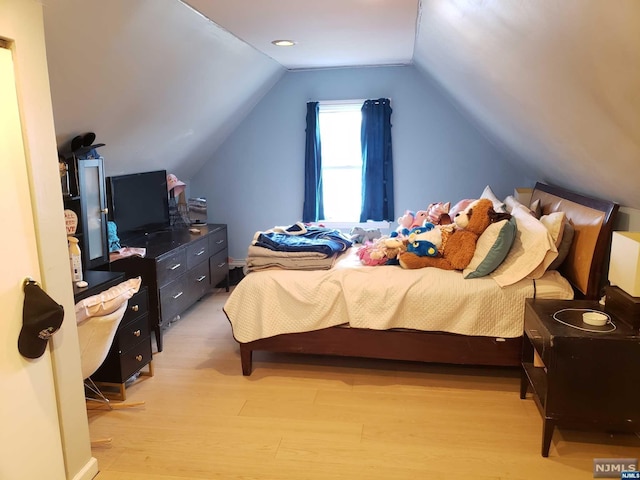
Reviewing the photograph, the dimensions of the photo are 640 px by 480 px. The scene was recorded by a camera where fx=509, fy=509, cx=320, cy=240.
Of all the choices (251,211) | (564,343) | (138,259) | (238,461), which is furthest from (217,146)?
(564,343)

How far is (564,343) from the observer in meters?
2.23

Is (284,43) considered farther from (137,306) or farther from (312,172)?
(137,306)

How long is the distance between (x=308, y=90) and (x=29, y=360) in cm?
398

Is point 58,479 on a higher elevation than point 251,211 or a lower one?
lower

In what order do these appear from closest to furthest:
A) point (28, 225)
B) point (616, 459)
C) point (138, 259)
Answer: point (28, 225), point (616, 459), point (138, 259)

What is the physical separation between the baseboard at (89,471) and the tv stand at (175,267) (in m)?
1.21

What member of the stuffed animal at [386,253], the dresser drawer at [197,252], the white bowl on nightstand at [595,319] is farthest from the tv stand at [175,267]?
the white bowl on nightstand at [595,319]

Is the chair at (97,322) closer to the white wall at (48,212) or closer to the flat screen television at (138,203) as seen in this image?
the white wall at (48,212)

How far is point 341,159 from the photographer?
5.44 metres

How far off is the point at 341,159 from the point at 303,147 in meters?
0.43

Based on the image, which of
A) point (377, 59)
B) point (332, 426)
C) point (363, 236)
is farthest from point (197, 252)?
point (377, 59)

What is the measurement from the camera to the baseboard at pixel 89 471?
223cm

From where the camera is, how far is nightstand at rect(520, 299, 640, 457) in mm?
2211

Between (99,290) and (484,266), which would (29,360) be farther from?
(484,266)
